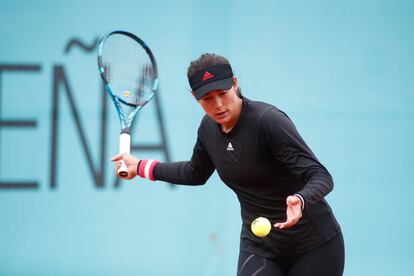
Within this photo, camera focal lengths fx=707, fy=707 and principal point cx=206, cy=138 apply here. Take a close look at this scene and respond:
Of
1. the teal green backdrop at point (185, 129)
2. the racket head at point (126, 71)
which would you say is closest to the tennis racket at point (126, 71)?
→ the racket head at point (126, 71)

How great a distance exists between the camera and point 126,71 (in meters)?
3.48

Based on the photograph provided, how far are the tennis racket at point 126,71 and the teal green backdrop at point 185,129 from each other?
1.80 metres

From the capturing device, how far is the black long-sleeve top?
2539 mm

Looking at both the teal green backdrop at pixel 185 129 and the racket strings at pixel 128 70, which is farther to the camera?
the teal green backdrop at pixel 185 129

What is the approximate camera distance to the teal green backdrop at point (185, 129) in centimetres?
529

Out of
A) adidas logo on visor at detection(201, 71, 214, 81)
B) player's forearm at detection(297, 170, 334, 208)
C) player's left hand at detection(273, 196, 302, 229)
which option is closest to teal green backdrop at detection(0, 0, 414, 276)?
adidas logo on visor at detection(201, 71, 214, 81)

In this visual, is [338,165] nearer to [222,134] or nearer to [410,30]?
[410,30]

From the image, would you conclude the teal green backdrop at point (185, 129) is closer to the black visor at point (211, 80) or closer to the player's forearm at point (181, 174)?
the player's forearm at point (181, 174)

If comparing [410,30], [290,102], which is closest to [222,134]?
[290,102]

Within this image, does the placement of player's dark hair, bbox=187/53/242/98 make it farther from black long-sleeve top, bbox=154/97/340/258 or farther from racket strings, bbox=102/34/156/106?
racket strings, bbox=102/34/156/106

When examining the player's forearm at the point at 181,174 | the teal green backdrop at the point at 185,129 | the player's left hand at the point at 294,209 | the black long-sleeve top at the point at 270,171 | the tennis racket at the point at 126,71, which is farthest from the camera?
the teal green backdrop at the point at 185,129

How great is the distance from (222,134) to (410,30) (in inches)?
122

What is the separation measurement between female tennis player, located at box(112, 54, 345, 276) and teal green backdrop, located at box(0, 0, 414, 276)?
2549 millimetres

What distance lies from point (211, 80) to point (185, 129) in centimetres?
271
